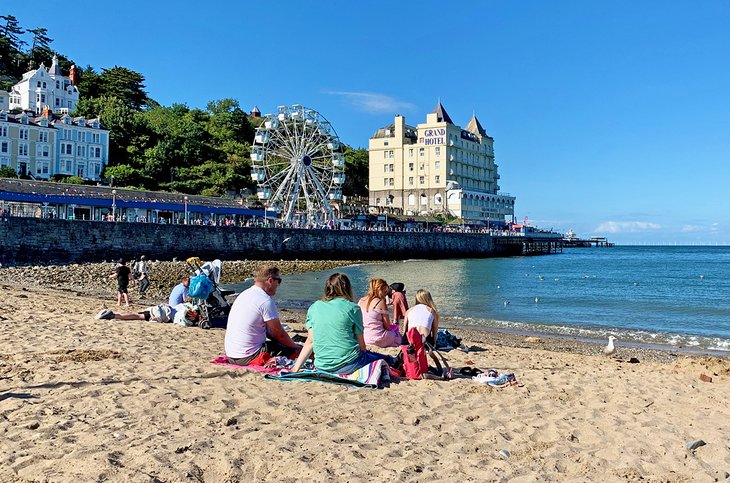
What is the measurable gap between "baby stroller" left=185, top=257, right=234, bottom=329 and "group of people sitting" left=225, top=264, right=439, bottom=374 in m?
3.67

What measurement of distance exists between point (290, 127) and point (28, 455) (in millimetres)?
56512

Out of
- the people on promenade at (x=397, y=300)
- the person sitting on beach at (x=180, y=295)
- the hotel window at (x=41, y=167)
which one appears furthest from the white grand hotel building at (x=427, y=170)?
the people on promenade at (x=397, y=300)

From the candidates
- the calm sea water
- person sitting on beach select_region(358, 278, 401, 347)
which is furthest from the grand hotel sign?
person sitting on beach select_region(358, 278, 401, 347)

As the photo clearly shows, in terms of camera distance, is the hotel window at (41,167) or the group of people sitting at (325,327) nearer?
the group of people sitting at (325,327)

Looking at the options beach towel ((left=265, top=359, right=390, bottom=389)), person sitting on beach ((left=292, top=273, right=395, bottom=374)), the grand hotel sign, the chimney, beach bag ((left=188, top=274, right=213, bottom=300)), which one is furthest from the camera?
the grand hotel sign

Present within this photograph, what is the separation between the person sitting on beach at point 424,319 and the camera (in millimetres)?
7911

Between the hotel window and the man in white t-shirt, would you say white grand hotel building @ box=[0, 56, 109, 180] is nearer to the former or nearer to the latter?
the hotel window

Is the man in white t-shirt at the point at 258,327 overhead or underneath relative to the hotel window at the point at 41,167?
underneath

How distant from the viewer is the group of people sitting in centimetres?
673

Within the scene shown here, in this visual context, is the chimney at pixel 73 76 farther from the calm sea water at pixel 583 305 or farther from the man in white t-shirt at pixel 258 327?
the man in white t-shirt at pixel 258 327

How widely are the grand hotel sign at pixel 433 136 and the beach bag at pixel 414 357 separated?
93.1 m

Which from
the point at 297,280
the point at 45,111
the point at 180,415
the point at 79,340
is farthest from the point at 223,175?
the point at 180,415

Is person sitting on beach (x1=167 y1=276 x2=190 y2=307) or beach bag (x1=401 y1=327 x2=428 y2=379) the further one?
person sitting on beach (x1=167 y1=276 x2=190 y2=307)

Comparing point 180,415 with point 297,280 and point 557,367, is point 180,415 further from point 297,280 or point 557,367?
point 297,280
